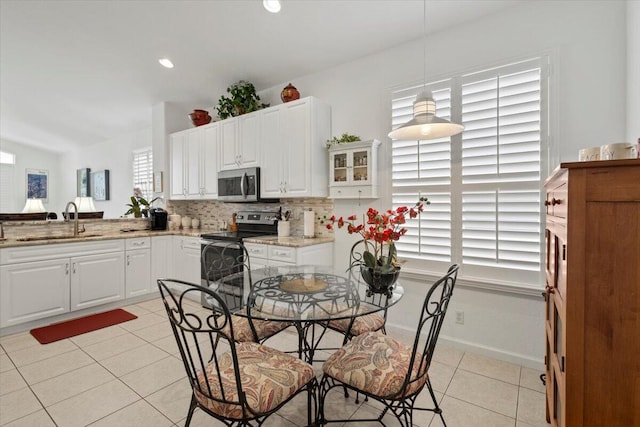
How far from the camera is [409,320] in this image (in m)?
3.07

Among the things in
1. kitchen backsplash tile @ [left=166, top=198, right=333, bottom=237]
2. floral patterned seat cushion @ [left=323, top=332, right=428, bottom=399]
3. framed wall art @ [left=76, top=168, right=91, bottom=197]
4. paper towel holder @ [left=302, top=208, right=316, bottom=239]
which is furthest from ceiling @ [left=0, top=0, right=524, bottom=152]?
framed wall art @ [left=76, top=168, right=91, bottom=197]

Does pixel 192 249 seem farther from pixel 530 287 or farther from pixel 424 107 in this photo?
pixel 530 287

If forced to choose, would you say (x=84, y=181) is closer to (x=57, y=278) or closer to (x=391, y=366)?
(x=57, y=278)

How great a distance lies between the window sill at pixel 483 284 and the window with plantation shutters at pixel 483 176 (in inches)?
1.9

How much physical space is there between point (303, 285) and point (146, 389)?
139 cm

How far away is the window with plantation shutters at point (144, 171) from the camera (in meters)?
6.00

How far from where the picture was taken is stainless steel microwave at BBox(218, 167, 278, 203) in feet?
12.6

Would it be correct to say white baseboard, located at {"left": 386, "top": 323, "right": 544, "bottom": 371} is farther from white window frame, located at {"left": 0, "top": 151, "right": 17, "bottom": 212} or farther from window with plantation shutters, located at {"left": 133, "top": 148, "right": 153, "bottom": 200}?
white window frame, located at {"left": 0, "top": 151, "right": 17, "bottom": 212}

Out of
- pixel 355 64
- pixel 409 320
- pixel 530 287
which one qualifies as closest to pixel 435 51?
pixel 355 64

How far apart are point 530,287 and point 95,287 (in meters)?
4.58

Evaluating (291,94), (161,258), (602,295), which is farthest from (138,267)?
(602,295)

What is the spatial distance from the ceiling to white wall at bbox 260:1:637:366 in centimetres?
18

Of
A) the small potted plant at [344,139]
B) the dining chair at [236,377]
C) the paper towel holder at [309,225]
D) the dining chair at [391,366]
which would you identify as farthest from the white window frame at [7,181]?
the dining chair at [391,366]

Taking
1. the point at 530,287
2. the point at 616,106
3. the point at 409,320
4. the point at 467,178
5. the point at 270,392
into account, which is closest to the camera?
the point at 270,392
